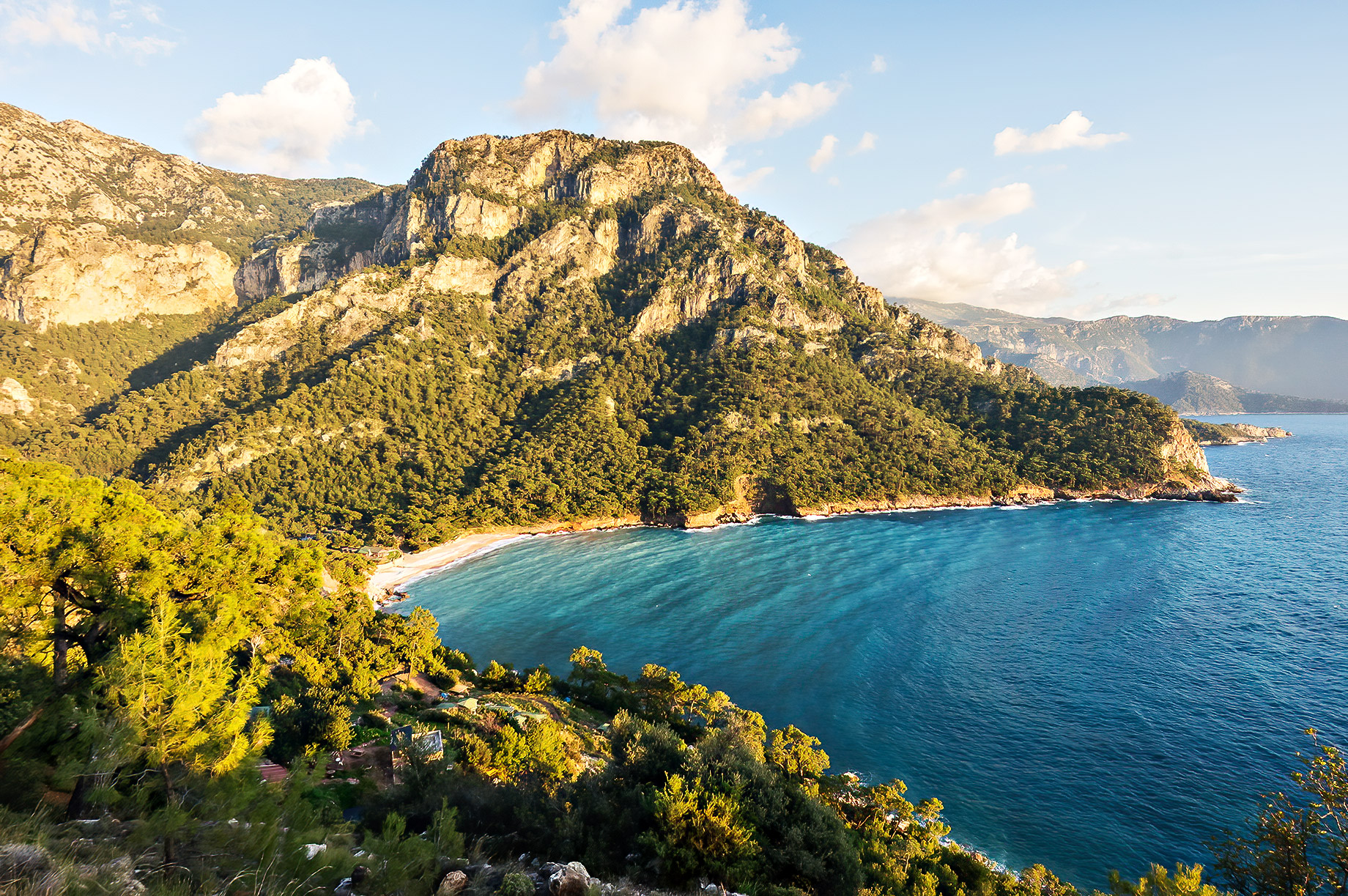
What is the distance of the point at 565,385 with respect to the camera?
139 m

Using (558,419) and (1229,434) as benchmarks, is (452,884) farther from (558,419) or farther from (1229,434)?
(1229,434)

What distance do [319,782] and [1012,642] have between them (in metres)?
51.6

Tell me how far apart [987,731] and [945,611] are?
818 inches

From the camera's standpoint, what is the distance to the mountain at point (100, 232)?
418 feet

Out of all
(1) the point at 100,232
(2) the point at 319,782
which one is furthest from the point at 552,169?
(2) the point at 319,782

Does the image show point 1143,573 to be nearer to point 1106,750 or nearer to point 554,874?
point 1106,750

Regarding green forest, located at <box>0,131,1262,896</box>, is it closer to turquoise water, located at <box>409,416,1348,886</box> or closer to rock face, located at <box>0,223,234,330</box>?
turquoise water, located at <box>409,416,1348,886</box>

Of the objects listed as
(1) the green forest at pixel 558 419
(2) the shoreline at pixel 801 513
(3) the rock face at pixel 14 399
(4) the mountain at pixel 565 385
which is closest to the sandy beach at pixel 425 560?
(2) the shoreline at pixel 801 513

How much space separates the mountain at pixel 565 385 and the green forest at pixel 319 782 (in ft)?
212

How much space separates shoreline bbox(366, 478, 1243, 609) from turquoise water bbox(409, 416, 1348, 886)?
6164 mm

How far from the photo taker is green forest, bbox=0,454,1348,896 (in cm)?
880

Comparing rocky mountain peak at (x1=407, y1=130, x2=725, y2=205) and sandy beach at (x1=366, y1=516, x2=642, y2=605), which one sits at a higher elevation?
rocky mountain peak at (x1=407, y1=130, x2=725, y2=205)

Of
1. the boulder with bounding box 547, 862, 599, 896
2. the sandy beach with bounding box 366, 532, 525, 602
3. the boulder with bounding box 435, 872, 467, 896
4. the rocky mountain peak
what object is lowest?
the sandy beach with bounding box 366, 532, 525, 602

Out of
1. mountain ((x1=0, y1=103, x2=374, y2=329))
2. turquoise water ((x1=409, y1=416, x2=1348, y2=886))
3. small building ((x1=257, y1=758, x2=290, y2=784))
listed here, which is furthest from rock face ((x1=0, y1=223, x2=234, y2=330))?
small building ((x1=257, y1=758, x2=290, y2=784))
